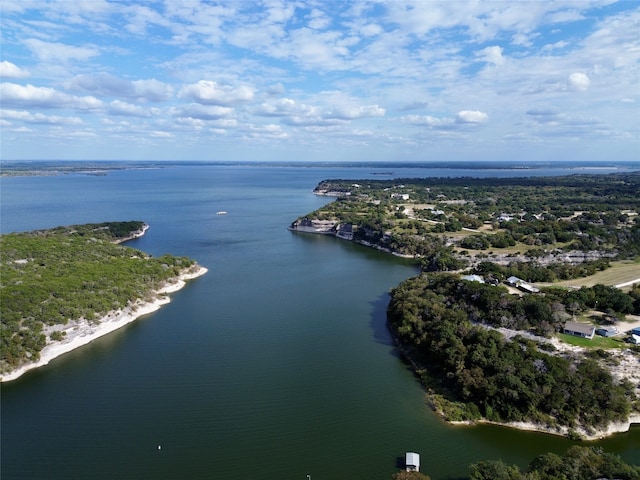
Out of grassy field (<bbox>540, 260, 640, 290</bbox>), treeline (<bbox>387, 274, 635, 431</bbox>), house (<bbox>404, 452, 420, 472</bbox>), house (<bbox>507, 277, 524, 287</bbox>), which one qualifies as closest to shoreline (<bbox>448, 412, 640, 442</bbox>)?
treeline (<bbox>387, 274, 635, 431</bbox>)

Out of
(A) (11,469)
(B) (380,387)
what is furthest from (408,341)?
(A) (11,469)

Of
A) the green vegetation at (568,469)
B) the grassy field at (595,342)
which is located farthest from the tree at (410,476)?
the grassy field at (595,342)

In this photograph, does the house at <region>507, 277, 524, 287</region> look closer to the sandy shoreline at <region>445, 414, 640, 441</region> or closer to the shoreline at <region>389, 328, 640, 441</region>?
the shoreline at <region>389, 328, 640, 441</region>

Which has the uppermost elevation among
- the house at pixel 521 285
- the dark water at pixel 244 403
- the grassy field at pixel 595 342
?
the house at pixel 521 285

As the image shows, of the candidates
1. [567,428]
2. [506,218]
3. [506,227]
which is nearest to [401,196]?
[506,218]

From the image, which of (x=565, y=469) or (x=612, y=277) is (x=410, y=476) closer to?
(x=565, y=469)

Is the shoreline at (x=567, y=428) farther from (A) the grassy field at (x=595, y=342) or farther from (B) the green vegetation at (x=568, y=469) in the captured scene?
Answer: (A) the grassy field at (x=595, y=342)
